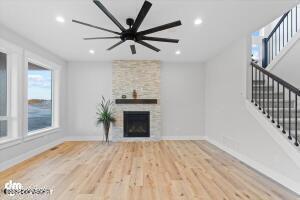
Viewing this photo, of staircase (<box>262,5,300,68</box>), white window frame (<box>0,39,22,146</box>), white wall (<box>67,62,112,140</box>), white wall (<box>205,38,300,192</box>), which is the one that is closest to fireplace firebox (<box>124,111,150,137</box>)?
white wall (<box>67,62,112,140</box>)

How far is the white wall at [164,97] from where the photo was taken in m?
6.53

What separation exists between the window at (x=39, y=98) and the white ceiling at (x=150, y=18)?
88 cm

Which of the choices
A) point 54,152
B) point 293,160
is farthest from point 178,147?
point 54,152

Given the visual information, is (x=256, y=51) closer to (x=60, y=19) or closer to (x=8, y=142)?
(x=60, y=19)

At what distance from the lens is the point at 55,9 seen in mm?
2998

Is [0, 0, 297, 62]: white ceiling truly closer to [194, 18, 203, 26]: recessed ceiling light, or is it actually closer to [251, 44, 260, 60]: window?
[194, 18, 203, 26]: recessed ceiling light

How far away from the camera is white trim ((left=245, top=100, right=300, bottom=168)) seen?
108 inches

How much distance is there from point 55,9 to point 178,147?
4.47 meters

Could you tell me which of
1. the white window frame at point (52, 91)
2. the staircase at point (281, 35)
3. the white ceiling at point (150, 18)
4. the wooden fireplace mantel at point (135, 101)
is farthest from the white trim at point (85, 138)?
the staircase at point (281, 35)

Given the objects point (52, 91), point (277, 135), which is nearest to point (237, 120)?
point (277, 135)

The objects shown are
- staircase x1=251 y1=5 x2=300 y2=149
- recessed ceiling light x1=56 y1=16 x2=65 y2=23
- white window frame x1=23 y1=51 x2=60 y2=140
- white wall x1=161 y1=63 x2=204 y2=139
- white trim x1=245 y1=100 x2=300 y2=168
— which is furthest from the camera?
white wall x1=161 y1=63 x2=204 y2=139

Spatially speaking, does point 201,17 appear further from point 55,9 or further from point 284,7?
point 55,9

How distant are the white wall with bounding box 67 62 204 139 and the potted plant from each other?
8.1 inches

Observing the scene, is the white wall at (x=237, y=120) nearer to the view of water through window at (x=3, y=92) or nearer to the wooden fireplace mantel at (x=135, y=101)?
the wooden fireplace mantel at (x=135, y=101)
